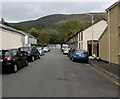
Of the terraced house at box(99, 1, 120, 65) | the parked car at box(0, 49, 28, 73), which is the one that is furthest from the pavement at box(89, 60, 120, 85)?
the parked car at box(0, 49, 28, 73)

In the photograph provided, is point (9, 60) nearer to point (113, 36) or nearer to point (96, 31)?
point (113, 36)

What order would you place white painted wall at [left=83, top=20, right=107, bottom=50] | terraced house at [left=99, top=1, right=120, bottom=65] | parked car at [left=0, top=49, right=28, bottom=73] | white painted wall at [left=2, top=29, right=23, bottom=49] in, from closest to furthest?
parked car at [left=0, top=49, right=28, bottom=73] < terraced house at [left=99, top=1, right=120, bottom=65] < white painted wall at [left=2, top=29, right=23, bottom=49] < white painted wall at [left=83, top=20, right=107, bottom=50]

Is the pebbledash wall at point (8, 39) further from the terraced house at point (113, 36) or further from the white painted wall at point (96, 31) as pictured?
the terraced house at point (113, 36)

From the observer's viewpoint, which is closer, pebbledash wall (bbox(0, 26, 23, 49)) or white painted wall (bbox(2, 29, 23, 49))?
pebbledash wall (bbox(0, 26, 23, 49))

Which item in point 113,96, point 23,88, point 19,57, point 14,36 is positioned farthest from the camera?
point 14,36

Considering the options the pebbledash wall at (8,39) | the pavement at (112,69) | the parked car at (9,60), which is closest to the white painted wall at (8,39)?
the pebbledash wall at (8,39)

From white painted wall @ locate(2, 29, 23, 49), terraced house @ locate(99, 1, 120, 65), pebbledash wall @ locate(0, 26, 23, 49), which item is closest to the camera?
Result: terraced house @ locate(99, 1, 120, 65)

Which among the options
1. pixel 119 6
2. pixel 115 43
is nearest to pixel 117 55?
pixel 115 43

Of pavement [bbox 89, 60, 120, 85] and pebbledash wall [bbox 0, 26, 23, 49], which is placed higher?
pebbledash wall [bbox 0, 26, 23, 49]

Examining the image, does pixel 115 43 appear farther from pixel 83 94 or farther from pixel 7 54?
pixel 83 94

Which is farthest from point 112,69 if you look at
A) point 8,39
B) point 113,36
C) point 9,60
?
point 8,39

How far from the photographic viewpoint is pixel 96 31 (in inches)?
2234

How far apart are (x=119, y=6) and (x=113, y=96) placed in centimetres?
1585

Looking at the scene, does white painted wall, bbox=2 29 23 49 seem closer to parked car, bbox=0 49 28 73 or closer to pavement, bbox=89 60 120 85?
pavement, bbox=89 60 120 85
